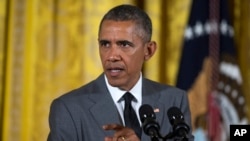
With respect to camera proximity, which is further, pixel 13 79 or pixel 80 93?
pixel 13 79

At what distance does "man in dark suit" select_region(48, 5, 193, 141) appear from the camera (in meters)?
1.47

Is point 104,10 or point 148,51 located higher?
point 104,10

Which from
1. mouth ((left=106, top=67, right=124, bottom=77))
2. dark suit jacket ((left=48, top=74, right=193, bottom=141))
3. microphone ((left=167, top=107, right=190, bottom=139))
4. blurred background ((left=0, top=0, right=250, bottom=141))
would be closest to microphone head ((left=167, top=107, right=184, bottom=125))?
microphone ((left=167, top=107, right=190, bottom=139))

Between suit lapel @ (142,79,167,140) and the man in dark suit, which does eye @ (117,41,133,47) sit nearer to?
the man in dark suit

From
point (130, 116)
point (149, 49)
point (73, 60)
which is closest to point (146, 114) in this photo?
point (130, 116)

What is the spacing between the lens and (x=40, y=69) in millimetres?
2473

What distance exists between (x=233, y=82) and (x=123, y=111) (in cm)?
102

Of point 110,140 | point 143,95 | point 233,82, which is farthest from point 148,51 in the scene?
point 233,82

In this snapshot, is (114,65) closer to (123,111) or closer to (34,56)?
(123,111)

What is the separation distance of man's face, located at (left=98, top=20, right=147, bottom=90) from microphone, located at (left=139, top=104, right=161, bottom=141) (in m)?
0.32

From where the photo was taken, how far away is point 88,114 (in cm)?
151

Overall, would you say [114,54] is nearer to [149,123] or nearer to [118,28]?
[118,28]

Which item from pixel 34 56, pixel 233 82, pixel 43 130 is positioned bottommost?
pixel 43 130

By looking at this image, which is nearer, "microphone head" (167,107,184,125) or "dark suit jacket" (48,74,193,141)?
"microphone head" (167,107,184,125)
